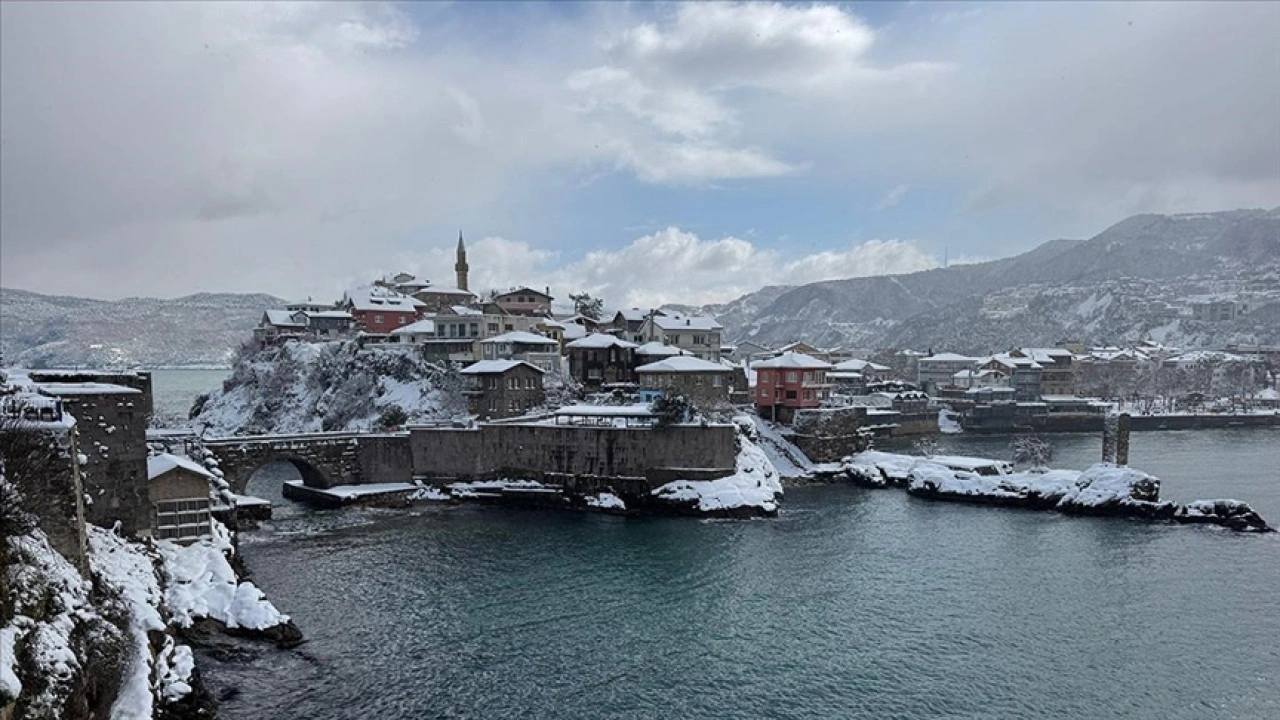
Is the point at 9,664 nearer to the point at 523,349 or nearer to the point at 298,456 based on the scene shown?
the point at 298,456

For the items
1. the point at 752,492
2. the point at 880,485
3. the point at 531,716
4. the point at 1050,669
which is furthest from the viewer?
the point at 880,485

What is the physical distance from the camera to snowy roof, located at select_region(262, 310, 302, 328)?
72.1 meters

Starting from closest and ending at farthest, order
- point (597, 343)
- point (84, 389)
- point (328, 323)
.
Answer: point (84, 389) → point (597, 343) → point (328, 323)

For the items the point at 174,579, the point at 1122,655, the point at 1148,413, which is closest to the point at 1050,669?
the point at 1122,655

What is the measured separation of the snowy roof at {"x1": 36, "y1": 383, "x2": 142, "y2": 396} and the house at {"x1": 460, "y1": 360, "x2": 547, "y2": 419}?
90.8 ft

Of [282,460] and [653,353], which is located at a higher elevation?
[653,353]

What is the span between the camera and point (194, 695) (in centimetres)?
1550

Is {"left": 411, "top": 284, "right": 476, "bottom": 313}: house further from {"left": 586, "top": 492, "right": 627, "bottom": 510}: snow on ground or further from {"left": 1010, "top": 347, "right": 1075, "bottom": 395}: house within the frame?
{"left": 1010, "top": 347, "right": 1075, "bottom": 395}: house

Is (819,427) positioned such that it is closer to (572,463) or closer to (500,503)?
(572,463)

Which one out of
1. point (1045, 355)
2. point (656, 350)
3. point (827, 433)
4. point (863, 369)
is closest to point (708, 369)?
point (656, 350)

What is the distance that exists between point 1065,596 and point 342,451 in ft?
124

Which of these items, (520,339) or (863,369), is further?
(863,369)

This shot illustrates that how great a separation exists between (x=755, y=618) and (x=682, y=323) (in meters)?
45.9

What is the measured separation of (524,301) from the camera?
74.2 meters
